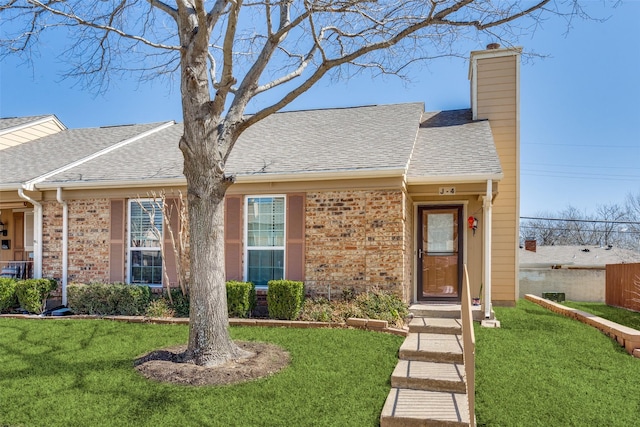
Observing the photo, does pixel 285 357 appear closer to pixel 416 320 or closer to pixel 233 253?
pixel 416 320

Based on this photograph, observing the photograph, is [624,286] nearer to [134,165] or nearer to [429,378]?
[429,378]

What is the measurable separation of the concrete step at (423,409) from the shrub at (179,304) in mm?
4877

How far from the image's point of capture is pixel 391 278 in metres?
8.28

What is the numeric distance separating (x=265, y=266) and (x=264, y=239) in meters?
0.52

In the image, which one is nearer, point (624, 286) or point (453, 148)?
point (453, 148)

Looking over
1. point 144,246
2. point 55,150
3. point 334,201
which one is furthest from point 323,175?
point 55,150

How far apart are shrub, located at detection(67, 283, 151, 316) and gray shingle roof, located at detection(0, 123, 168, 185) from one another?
3.12m

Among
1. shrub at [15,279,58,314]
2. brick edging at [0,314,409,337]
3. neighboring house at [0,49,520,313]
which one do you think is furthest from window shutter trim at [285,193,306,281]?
shrub at [15,279,58,314]

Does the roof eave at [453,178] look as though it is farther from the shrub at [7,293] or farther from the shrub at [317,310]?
the shrub at [7,293]

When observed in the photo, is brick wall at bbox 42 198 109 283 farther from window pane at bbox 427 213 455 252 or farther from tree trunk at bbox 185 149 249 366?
window pane at bbox 427 213 455 252

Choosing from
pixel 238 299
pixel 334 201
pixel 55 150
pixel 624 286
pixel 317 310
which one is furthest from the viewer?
pixel 55 150

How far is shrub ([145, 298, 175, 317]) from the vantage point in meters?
8.52

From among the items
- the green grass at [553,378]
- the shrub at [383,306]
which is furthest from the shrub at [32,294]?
the green grass at [553,378]

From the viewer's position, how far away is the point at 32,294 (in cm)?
927
